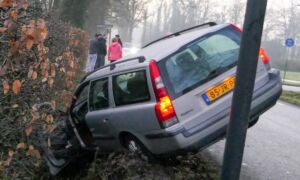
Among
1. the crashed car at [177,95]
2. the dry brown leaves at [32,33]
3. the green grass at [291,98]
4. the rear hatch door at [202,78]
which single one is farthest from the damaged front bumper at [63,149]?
the green grass at [291,98]

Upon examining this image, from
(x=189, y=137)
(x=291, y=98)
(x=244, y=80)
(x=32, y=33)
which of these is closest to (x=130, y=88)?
(x=189, y=137)

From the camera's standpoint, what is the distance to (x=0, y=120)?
398cm

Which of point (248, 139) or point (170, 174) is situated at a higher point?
point (170, 174)

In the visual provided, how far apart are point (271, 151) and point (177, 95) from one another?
3068 mm

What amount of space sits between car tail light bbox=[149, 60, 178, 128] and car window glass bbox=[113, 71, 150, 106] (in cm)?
20

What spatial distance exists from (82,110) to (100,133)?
1.01 meters

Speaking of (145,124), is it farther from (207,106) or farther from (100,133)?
(100,133)

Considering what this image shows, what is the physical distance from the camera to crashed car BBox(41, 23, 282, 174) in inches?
222

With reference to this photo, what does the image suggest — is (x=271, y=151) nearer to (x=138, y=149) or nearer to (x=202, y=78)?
(x=202, y=78)

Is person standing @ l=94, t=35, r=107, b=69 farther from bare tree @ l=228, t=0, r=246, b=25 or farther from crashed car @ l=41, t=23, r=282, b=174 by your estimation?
bare tree @ l=228, t=0, r=246, b=25

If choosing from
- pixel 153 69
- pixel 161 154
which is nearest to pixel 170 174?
pixel 161 154

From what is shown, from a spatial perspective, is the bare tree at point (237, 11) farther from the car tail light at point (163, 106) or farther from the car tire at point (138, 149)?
the car tail light at point (163, 106)

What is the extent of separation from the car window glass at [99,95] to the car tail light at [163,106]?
1215 millimetres

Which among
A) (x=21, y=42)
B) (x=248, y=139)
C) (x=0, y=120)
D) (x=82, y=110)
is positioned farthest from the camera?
(x=248, y=139)
